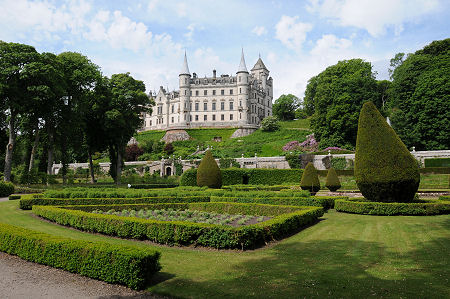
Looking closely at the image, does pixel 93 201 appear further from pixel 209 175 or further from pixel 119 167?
pixel 119 167

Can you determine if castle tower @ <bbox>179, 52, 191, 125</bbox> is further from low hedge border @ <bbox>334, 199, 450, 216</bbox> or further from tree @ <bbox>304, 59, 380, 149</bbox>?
low hedge border @ <bbox>334, 199, 450, 216</bbox>

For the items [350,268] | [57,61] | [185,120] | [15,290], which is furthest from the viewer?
[185,120]

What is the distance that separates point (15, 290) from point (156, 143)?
206ft

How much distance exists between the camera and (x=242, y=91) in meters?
82.7

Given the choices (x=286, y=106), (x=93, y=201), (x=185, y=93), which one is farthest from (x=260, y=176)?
(x=286, y=106)

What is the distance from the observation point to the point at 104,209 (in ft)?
52.6

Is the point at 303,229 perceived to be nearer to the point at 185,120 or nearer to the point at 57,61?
the point at 57,61

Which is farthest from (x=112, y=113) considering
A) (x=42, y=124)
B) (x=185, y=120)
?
(x=185, y=120)

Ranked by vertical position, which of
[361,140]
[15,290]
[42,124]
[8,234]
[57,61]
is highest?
[57,61]

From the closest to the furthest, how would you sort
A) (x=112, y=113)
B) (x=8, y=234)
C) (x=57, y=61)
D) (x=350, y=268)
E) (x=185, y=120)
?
(x=350, y=268) → (x=8, y=234) → (x=57, y=61) → (x=112, y=113) → (x=185, y=120)

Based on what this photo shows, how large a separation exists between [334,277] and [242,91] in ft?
256

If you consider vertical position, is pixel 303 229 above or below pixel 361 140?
below

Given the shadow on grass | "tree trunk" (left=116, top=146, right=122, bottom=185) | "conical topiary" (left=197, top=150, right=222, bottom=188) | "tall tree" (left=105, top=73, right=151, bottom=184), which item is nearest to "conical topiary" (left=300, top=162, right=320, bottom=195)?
"conical topiary" (left=197, top=150, right=222, bottom=188)

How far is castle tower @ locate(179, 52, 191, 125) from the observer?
83938 mm
